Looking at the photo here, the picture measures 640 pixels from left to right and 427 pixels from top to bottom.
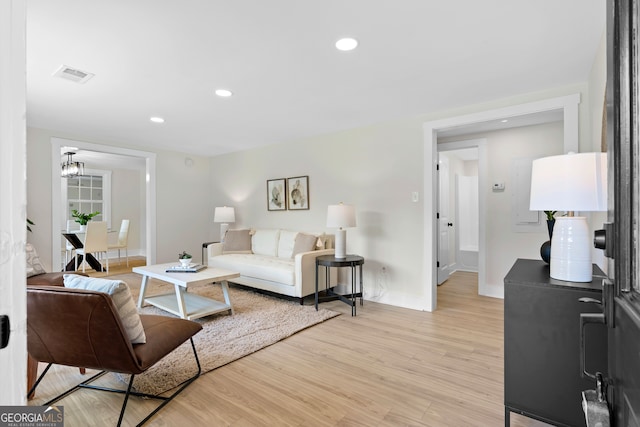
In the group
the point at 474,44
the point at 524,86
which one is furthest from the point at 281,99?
the point at 524,86

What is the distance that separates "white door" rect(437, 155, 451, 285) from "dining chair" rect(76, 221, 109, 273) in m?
5.93

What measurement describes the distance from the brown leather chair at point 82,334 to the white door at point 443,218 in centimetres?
441

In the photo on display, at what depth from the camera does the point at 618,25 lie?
65 centimetres

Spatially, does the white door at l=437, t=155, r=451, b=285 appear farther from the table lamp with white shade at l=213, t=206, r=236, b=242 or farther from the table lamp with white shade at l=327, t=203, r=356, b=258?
the table lamp with white shade at l=213, t=206, r=236, b=242

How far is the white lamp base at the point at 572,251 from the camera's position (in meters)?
1.45

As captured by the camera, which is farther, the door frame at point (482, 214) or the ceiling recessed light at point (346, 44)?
the door frame at point (482, 214)

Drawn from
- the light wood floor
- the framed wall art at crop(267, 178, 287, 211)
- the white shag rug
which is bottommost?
the light wood floor

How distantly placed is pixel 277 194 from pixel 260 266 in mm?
1507

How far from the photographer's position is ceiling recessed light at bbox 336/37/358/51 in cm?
217

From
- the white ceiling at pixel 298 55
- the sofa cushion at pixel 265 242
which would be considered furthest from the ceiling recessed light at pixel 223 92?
the sofa cushion at pixel 265 242

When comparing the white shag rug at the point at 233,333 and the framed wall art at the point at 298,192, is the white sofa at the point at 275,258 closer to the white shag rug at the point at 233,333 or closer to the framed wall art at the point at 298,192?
the white shag rug at the point at 233,333

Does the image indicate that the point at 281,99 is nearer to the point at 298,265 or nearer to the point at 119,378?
the point at 298,265

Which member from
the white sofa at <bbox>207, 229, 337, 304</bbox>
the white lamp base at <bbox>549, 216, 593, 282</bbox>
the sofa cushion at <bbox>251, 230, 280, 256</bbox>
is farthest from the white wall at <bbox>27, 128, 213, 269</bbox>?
the white lamp base at <bbox>549, 216, 593, 282</bbox>

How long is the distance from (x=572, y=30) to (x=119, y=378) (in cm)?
377
